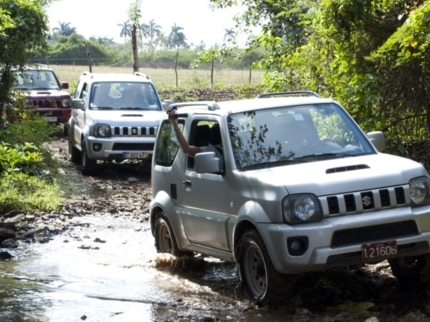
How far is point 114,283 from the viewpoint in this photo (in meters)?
9.22

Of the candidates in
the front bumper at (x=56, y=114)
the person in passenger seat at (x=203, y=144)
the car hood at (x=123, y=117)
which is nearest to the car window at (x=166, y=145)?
the person in passenger seat at (x=203, y=144)

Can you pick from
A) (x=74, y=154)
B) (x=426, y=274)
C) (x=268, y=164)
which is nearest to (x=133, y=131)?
(x=74, y=154)

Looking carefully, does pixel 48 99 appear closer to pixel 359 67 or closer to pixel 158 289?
pixel 359 67

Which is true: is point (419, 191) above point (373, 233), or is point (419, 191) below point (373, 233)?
above

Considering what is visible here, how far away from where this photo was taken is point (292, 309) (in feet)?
24.5

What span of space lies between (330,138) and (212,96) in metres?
24.2

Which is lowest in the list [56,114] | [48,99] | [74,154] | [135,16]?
[74,154]

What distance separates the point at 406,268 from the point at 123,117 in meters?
9.81

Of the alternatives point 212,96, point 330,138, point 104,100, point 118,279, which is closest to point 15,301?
point 118,279

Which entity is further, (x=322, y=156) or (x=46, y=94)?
(x=46, y=94)

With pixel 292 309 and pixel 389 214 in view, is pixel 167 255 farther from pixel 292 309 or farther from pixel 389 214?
pixel 389 214

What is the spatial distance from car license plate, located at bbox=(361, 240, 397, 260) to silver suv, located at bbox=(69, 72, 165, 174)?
10000 millimetres

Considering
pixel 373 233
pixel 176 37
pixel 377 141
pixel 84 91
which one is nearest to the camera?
pixel 373 233

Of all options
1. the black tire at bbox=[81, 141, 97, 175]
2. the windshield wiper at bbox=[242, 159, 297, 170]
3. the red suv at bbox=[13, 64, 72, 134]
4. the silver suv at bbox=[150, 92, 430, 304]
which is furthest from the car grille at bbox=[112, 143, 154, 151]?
the windshield wiper at bbox=[242, 159, 297, 170]
